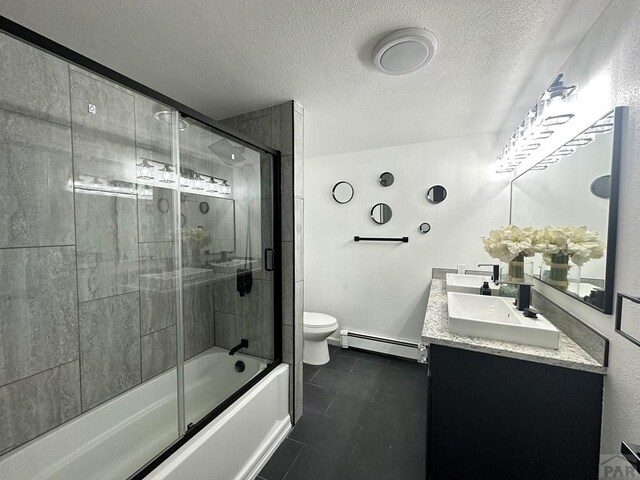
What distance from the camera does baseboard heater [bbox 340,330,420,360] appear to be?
2582 millimetres

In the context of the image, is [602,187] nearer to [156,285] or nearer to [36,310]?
[156,285]

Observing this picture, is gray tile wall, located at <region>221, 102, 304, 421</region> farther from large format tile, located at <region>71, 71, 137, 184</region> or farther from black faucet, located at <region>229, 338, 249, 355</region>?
large format tile, located at <region>71, 71, 137, 184</region>

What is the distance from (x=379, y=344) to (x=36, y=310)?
8.66 ft

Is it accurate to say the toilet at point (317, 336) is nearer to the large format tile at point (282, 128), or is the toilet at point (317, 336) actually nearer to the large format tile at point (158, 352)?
the large format tile at point (158, 352)

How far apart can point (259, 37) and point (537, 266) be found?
2081 mm

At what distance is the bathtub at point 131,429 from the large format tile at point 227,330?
5.7 inches

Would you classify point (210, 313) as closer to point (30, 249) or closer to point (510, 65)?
point (30, 249)

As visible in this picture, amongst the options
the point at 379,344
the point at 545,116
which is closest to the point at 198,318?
the point at 379,344

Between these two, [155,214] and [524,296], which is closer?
[524,296]

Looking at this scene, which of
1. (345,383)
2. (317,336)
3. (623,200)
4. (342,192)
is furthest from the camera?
(342,192)

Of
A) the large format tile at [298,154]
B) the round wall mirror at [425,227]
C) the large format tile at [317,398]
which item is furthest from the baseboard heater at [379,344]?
the large format tile at [298,154]

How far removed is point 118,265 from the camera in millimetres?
1547

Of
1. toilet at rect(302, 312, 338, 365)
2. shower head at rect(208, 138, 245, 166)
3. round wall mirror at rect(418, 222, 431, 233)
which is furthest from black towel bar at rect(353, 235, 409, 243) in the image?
shower head at rect(208, 138, 245, 166)

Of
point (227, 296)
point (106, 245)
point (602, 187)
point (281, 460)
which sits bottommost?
point (281, 460)
